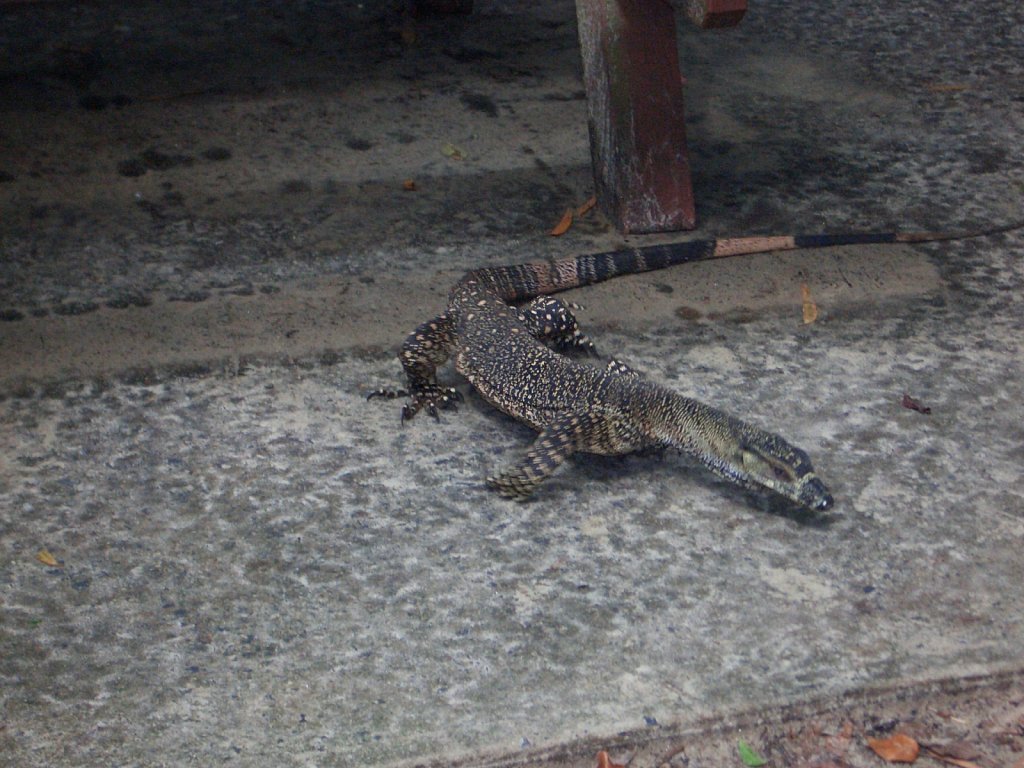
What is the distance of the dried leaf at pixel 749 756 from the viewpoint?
→ 10.7 feet

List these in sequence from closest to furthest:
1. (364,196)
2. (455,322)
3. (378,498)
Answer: (378,498) → (455,322) → (364,196)

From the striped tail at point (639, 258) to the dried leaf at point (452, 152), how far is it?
1.26 metres

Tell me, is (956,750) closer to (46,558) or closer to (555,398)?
(555,398)

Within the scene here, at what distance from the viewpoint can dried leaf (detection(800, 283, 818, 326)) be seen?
520cm

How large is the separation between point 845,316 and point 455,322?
5.69 ft

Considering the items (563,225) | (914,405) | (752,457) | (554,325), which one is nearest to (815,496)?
(752,457)

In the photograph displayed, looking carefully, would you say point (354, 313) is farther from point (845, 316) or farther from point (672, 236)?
point (845, 316)

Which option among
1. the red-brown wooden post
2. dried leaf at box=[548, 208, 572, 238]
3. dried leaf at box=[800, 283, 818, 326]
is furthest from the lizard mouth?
dried leaf at box=[548, 208, 572, 238]

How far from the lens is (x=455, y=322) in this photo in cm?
484

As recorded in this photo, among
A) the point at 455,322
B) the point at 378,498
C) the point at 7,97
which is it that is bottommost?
the point at 378,498

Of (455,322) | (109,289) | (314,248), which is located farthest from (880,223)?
(109,289)

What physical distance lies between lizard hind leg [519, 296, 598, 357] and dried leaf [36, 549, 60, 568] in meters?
2.01

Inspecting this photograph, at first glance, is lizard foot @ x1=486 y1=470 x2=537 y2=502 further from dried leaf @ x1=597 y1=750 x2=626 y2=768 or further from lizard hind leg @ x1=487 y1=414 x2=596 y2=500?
dried leaf @ x1=597 y1=750 x2=626 y2=768

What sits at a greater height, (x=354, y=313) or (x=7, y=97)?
(x=7, y=97)
